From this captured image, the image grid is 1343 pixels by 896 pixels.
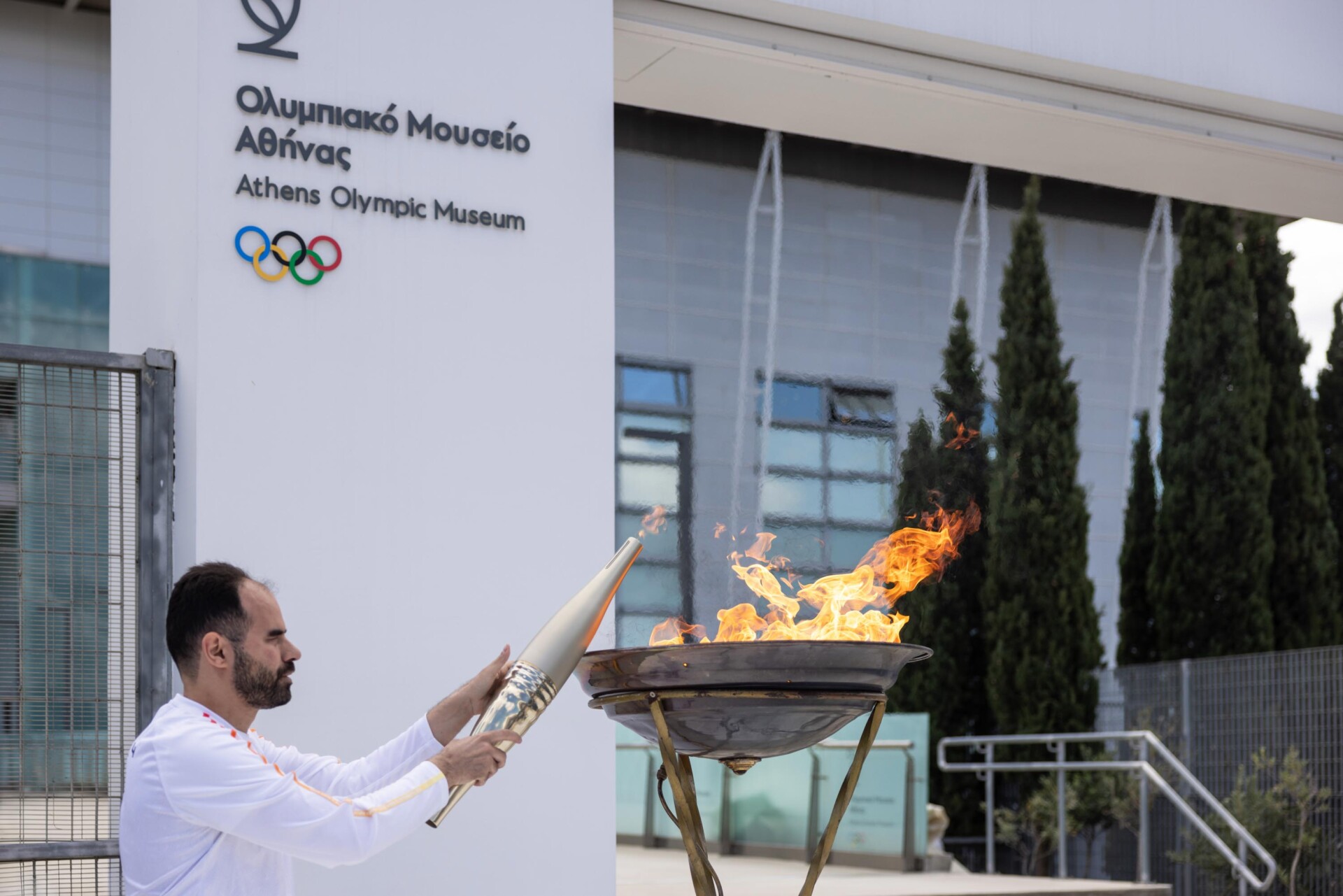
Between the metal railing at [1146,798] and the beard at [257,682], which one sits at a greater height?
Answer: the beard at [257,682]

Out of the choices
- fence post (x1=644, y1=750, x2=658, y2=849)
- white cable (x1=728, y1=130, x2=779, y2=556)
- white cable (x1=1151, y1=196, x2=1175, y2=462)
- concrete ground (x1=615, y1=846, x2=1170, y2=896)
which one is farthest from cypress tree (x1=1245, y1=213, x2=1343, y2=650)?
fence post (x1=644, y1=750, x2=658, y2=849)

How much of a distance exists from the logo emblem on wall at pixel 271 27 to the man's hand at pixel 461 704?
7.33ft

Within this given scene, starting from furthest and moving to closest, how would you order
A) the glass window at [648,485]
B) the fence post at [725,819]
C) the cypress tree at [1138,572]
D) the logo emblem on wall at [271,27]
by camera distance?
the cypress tree at [1138,572]
the glass window at [648,485]
the fence post at [725,819]
the logo emblem on wall at [271,27]

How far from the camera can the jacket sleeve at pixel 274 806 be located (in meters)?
2.61

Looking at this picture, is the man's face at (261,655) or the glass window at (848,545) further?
the glass window at (848,545)

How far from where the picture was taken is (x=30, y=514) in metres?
4.13

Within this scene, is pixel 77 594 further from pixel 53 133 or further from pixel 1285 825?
pixel 1285 825

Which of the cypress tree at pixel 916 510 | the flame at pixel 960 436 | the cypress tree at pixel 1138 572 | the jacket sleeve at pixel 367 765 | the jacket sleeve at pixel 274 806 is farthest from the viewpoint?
the cypress tree at pixel 1138 572

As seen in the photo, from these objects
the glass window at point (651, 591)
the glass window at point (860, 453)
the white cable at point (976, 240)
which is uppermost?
the white cable at point (976, 240)

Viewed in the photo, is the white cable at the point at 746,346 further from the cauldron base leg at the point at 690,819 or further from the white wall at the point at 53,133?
the cauldron base leg at the point at 690,819

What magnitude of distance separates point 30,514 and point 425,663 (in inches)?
47.5

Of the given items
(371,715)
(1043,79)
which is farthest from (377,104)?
(1043,79)

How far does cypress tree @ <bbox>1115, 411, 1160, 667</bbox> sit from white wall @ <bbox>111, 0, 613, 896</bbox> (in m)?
10.2

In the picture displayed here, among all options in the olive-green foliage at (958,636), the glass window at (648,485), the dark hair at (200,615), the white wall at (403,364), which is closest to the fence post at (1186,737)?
the olive-green foliage at (958,636)
